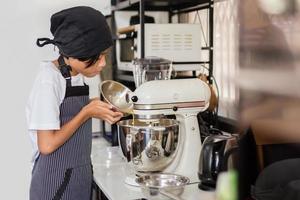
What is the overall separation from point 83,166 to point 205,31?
1104 mm

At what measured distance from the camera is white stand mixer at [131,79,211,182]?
1.35 metres

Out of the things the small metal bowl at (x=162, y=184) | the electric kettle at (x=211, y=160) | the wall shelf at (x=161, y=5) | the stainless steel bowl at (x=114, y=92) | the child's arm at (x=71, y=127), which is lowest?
the small metal bowl at (x=162, y=184)

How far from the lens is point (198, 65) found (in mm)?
1956

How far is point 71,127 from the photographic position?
133 cm

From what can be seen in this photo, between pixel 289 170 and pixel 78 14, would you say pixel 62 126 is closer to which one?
pixel 78 14

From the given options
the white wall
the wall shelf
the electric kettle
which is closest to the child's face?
the electric kettle

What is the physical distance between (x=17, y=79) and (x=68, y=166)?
1065 millimetres

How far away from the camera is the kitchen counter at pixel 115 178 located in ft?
4.25

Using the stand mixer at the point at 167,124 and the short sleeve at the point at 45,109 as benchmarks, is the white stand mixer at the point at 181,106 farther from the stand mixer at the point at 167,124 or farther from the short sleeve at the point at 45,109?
the short sleeve at the point at 45,109

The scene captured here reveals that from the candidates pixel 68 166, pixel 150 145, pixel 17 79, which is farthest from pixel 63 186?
pixel 17 79

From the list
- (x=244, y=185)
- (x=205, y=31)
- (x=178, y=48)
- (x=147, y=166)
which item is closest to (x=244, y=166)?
(x=244, y=185)

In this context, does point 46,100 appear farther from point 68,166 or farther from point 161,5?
point 161,5

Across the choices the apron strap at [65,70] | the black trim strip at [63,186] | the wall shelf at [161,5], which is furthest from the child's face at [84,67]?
the wall shelf at [161,5]

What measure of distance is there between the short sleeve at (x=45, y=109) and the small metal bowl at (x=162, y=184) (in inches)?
13.2
